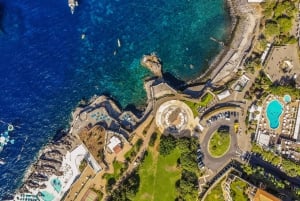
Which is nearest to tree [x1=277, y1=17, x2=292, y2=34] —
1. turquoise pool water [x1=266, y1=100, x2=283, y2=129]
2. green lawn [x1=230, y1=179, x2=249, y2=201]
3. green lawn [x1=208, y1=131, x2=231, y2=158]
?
turquoise pool water [x1=266, y1=100, x2=283, y2=129]

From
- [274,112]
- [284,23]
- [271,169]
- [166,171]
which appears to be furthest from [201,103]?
[284,23]

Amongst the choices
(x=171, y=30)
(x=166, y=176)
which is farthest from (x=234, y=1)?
(x=166, y=176)

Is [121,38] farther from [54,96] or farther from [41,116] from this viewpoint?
[41,116]

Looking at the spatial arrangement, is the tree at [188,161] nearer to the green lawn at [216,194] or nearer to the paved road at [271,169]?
the green lawn at [216,194]

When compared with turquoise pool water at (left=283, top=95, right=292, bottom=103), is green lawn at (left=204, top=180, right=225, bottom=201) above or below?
below

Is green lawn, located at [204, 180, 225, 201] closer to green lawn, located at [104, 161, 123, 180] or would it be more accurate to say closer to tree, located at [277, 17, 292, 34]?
green lawn, located at [104, 161, 123, 180]

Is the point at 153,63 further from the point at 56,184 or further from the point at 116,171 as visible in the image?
the point at 56,184

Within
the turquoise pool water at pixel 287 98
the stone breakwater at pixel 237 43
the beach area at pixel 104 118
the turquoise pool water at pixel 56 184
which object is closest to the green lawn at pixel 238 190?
the turquoise pool water at pixel 287 98
